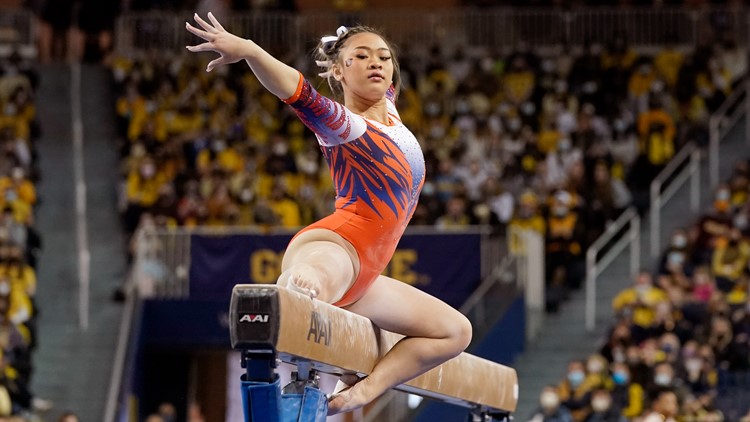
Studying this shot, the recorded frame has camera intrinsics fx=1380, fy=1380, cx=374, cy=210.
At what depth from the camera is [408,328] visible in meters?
5.56

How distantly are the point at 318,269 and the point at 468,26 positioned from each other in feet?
54.0

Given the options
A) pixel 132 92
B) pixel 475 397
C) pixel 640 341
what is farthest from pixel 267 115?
pixel 475 397

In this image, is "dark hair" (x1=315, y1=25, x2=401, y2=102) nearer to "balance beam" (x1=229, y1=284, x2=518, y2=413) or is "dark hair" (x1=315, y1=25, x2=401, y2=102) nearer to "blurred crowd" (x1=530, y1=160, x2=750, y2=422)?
"balance beam" (x1=229, y1=284, x2=518, y2=413)

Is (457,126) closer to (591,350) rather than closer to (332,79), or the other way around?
(591,350)

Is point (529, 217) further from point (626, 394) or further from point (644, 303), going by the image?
point (626, 394)

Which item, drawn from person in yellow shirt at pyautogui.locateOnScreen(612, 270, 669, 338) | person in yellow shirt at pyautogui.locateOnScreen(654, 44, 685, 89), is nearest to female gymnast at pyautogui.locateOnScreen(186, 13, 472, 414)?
person in yellow shirt at pyautogui.locateOnScreen(612, 270, 669, 338)

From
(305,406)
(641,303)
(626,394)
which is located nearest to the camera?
(305,406)

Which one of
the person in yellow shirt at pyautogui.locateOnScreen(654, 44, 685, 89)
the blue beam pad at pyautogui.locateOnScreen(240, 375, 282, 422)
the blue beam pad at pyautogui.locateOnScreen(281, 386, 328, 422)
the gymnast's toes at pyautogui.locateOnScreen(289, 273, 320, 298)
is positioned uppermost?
the person in yellow shirt at pyautogui.locateOnScreen(654, 44, 685, 89)

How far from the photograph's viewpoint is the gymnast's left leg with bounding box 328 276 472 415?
18.0 ft

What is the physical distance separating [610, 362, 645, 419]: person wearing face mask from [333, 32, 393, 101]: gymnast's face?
8.11 metres

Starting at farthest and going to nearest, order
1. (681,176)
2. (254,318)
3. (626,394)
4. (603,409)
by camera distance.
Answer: (681,176)
(626,394)
(603,409)
(254,318)

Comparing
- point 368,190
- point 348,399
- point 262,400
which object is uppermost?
point 368,190

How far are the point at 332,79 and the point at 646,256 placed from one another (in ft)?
38.0

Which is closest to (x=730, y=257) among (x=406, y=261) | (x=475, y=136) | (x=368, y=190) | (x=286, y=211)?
(x=406, y=261)
